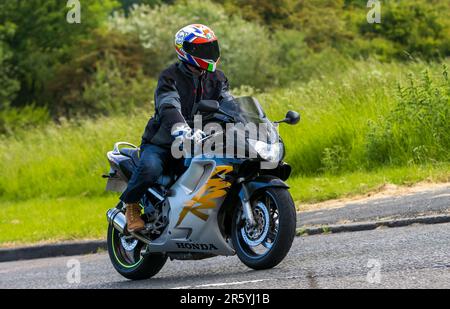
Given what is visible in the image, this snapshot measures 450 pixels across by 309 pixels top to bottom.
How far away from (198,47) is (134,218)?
5.28 ft

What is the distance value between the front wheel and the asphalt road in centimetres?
13

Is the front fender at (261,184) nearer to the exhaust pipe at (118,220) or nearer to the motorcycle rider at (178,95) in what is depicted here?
the motorcycle rider at (178,95)

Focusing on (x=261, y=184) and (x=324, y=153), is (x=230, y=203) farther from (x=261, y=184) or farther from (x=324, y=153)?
(x=324, y=153)

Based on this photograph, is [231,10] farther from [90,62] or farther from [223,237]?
[223,237]

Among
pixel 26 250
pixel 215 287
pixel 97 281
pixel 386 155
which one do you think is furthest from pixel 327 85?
pixel 215 287

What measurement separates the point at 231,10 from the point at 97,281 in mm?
47298

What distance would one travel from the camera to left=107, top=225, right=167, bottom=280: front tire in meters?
9.14

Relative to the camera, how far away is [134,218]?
A: 29.2ft

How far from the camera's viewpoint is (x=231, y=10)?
184 feet

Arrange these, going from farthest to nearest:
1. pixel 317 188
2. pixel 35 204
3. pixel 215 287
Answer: pixel 35 204 → pixel 317 188 → pixel 215 287

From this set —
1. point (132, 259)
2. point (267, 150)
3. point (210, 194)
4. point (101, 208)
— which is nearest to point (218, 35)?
point (101, 208)

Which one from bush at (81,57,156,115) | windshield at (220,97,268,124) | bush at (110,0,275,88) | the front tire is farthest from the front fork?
bush at (110,0,275,88)

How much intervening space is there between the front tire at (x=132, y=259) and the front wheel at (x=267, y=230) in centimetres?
122

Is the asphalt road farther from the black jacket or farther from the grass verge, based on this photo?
the grass verge
